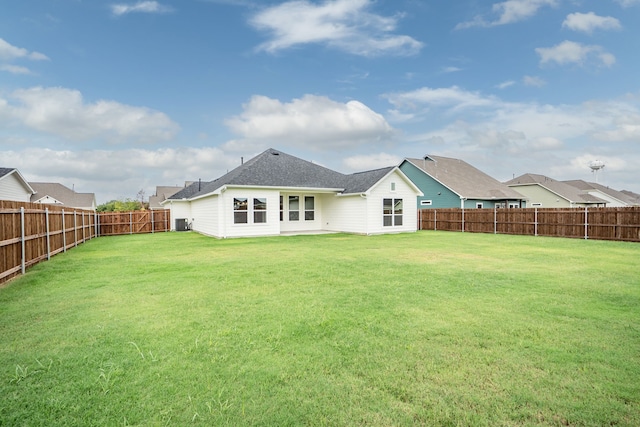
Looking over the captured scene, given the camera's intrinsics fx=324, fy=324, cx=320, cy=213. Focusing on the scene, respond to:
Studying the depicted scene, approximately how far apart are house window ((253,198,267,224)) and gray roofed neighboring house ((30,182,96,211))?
125ft

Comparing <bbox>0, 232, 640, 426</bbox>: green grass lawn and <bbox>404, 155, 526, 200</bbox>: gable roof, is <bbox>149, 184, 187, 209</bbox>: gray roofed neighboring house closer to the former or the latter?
<bbox>404, 155, 526, 200</bbox>: gable roof

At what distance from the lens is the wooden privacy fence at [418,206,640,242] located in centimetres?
1482

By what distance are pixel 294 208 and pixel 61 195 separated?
1642 inches

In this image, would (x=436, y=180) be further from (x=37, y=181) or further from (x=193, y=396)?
(x=37, y=181)

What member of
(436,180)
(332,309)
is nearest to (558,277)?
(332,309)

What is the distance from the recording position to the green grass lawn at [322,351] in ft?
7.83

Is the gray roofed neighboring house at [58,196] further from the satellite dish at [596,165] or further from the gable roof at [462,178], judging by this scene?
the satellite dish at [596,165]

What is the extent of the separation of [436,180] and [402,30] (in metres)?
14.8

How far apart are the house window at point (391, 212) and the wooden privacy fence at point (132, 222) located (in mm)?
16752

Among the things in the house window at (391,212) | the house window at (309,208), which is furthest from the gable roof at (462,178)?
the house window at (309,208)

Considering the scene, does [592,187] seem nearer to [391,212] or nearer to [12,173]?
[391,212]

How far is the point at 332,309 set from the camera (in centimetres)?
473

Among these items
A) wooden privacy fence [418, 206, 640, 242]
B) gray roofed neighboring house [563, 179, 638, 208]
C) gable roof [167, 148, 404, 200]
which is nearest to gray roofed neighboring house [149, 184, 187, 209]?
gable roof [167, 148, 404, 200]

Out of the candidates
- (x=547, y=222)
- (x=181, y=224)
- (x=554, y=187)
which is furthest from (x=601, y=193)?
(x=181, y=224)
